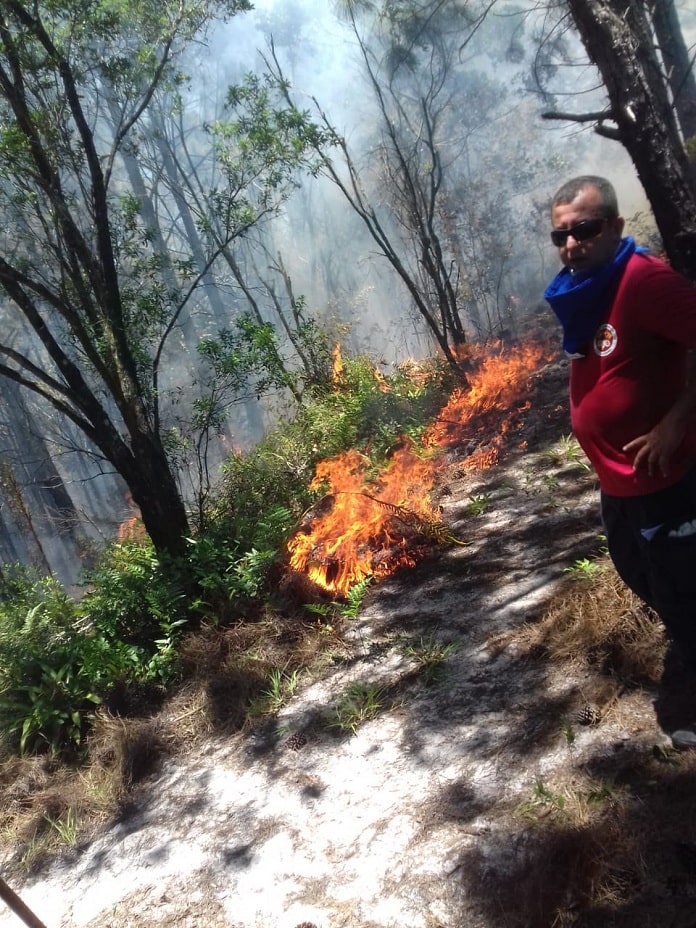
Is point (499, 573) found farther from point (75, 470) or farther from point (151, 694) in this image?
point (75, 470)

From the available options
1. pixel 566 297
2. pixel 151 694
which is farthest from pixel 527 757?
pixel 151 694

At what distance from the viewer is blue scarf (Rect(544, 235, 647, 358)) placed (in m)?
1.90

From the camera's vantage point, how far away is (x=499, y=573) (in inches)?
167

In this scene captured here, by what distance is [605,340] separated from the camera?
1.94m

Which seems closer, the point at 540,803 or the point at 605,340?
the point at 605,340

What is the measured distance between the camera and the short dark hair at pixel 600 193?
76.8 inches

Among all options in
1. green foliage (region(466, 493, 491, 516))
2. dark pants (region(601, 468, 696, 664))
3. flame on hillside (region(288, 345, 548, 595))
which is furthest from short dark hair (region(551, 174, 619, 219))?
green foliage (region(466, 493, 491, 516))

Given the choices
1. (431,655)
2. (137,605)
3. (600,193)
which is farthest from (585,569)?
(137,605)

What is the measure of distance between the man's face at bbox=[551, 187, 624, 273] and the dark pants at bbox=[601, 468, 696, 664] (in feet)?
2.60

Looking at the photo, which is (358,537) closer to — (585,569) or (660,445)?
(585,569)

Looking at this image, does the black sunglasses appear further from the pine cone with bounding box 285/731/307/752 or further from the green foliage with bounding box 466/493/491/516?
the green foliage with bounding box 466/493/491/516

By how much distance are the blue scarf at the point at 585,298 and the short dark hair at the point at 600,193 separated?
4.5 inches

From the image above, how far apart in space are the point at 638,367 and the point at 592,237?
1.56ft

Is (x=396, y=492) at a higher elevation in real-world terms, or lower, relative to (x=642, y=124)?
lower
